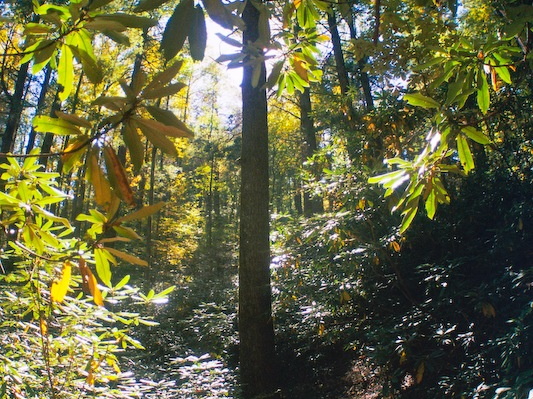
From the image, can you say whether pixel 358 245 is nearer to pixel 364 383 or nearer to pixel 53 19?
pixel 364 383

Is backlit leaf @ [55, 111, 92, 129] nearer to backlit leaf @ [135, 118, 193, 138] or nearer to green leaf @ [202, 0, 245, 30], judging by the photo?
backlit leaf @ [135, 118, 193, 138]

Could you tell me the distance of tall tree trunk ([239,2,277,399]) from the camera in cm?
423

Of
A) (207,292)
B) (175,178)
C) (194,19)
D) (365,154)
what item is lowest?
(207,292)

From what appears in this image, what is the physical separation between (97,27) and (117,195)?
0.33 m

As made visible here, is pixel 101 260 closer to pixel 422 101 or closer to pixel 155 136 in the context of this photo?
pixel 155 136

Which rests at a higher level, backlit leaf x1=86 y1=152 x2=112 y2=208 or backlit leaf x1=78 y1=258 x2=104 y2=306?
backlit leaf x1=86 y1=152 x2=112 y2=208

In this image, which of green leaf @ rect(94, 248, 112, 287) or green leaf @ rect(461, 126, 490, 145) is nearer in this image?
green leaf @ rect(94, 248, 112, 287)

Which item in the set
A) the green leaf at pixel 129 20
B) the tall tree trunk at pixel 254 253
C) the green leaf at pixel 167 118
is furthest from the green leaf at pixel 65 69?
the tall tree trunk at pixel 254 253

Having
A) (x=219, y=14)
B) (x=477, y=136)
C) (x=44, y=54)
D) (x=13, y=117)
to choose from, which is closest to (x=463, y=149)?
(x=477, y=136)

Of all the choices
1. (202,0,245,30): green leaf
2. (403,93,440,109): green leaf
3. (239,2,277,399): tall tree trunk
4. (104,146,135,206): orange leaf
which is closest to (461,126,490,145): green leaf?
(403,93,440,109): green leaf

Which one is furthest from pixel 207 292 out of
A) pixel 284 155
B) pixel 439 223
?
pixel 284 155

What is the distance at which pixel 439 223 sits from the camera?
3846 millimetres

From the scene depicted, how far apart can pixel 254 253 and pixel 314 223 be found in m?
0.79

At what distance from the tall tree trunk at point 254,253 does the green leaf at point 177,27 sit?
3.72 m
